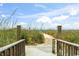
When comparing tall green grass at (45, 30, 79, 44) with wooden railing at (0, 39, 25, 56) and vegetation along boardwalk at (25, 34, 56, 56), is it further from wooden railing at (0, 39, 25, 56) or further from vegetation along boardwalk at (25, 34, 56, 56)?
wooden railing at (0, 39, 25, 56)

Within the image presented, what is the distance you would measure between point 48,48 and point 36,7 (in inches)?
18.9

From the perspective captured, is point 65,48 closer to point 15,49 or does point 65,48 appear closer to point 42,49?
point 42,49

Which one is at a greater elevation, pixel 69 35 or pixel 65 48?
pixel 69 35

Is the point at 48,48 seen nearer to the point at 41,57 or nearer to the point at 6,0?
the point at 41,57

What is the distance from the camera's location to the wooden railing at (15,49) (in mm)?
2002

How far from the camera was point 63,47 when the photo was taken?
2.05m

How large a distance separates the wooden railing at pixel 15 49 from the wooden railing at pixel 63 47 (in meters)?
0.35

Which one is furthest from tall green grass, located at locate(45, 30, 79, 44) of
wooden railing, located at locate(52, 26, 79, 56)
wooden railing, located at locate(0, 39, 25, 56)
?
wooden railing, located at locate(0, 39, 25, 56)

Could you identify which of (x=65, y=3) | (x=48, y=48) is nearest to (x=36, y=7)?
(x=65, y=3)

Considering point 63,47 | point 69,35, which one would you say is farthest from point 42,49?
point 69,35

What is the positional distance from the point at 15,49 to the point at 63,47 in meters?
0.53

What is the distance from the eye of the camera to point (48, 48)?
2.06 m

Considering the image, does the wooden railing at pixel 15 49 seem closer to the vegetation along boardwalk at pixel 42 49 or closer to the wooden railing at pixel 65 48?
the vegetation along boardwalk at pixel 42 49

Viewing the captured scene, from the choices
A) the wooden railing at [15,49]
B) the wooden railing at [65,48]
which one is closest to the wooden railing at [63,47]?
the wooden railing at [65,48]
